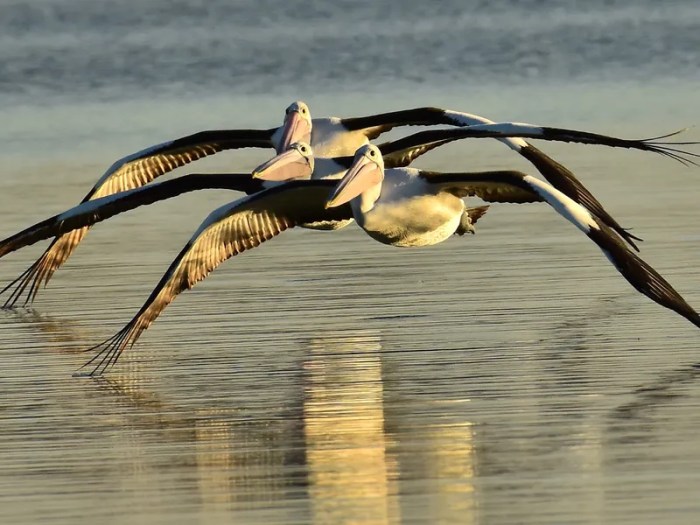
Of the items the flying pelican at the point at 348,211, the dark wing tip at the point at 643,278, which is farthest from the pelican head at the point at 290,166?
the dark wing tip at the point at 643,278

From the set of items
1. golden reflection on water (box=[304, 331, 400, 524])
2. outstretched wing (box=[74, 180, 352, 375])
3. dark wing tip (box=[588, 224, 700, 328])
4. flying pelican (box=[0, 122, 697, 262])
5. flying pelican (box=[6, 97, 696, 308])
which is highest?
flying pelican (box=[6, 97, 696, 308])

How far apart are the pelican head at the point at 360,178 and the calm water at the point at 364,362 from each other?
78cm

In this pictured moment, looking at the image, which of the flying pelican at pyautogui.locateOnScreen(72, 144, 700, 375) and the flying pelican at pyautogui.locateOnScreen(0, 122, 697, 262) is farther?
the flying pelican at pyautogui.locateOnScreen(0, 122, 697, 262)

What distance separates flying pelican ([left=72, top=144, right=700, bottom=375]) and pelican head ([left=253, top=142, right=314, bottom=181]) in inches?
26.0

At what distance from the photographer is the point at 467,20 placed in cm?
3628

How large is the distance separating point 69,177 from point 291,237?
4.22m

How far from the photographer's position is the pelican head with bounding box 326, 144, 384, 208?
11719mm

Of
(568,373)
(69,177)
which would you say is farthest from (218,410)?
(69,177)

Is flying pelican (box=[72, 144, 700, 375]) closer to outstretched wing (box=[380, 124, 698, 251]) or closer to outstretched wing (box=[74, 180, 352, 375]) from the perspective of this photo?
outstretched wing (box=[74, 180, 352, 375])

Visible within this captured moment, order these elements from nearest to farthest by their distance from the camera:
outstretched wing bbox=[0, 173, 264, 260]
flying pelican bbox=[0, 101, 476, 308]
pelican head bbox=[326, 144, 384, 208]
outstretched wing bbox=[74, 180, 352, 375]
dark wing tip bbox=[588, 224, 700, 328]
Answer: dark wing tip bbox=[588, 224, 700, 328] < outstretched wing bbox=[74, 180, 352, 375] < pelican head bbox=[326, 144, 384, 208] < outstretched wing bbox=[0, 173, 264, 260] < flying pelican bbox=[0, 101, 476, 308]

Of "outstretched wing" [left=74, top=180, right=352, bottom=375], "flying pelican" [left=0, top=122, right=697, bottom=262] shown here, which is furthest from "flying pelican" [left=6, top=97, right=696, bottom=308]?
"outstretched wing" [left=74, top=180, right=352, bottom=375]

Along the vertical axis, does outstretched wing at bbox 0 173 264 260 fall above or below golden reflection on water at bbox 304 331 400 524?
above

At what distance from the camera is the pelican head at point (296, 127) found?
14773 mm

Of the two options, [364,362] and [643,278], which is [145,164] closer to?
[364,362]
